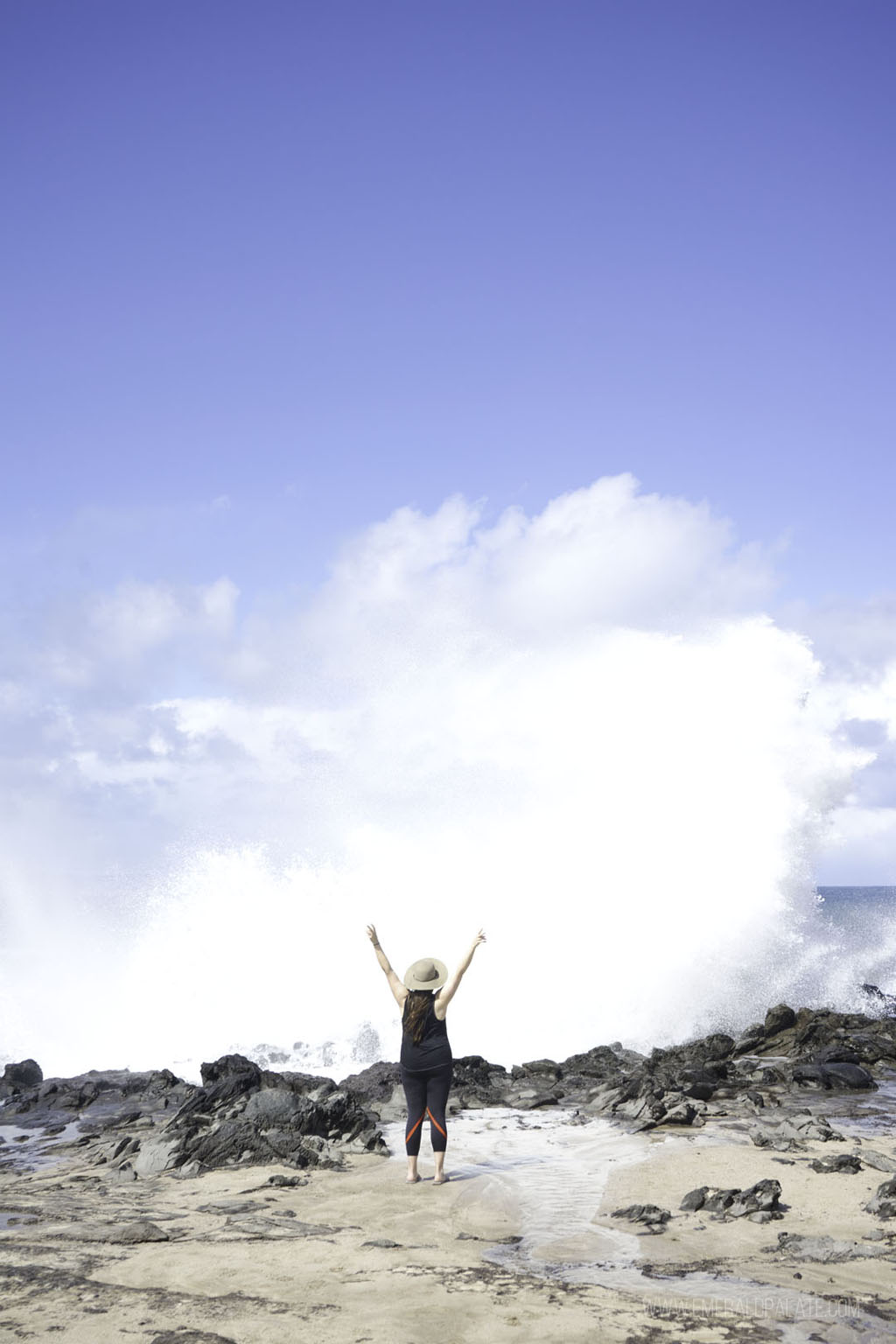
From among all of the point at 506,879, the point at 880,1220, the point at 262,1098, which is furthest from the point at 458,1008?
the point at 880,1220

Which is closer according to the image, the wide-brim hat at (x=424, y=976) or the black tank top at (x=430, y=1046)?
the black tank top at (x=430, y=1046)

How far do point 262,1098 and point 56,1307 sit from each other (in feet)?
18.7

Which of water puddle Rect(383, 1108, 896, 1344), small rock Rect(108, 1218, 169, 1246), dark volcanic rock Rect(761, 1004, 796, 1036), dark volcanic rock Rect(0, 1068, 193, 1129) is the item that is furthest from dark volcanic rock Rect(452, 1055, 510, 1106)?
small rock Rect(108, 1218, 169, 1246)

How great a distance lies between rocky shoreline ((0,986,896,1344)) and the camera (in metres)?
4.86

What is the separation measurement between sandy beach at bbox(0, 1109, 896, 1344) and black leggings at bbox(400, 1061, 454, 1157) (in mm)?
372

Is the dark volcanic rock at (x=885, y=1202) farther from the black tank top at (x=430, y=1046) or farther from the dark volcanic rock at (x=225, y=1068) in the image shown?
the dark volcanic rock at (x=225, y=1068)

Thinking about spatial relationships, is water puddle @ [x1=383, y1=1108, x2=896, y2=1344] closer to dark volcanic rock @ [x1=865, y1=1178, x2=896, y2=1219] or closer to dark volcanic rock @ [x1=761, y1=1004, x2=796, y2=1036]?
dark volcanic rock @ [x1=865, y1=1178, x2=896, y2=1219]

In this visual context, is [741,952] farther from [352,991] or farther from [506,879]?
[352,991]

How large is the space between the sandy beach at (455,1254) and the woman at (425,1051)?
15.3 inches

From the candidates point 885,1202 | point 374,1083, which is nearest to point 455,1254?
point 885,1202

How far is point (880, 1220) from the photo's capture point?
6633 mm

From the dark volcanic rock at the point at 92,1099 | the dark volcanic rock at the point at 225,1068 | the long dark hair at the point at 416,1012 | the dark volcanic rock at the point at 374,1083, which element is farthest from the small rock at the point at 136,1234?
the dark volcanic rock at the point at 374,1083

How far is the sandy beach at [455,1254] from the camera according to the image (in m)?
4.68

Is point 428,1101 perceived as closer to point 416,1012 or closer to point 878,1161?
point 416,1012
